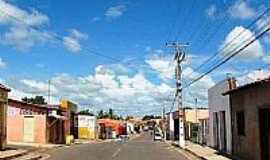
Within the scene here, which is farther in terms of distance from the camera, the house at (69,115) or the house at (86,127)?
the house at (86,127)

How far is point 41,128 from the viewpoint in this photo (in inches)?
2218

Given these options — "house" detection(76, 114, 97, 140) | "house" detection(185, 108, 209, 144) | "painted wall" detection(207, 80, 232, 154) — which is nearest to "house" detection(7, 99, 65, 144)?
"house" detection(185, 108, 209, 144)

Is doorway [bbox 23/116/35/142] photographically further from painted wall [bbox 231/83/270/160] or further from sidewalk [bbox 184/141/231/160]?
painted wall [bbox 231/83/270/160]

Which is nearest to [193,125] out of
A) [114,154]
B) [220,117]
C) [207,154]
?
[220,117]

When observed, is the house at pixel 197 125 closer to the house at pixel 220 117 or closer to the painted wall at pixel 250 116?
the house at pixel 220 117

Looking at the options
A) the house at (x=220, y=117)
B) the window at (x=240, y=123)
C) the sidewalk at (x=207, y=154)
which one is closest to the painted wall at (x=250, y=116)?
the window at (x=240, y=123)

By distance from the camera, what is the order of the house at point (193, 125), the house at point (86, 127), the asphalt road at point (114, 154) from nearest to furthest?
the asphalt road at point (114, 154), the house at point (193, 125), the house at point (86, 127)

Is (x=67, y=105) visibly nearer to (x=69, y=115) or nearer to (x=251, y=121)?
(x=69, y=115)

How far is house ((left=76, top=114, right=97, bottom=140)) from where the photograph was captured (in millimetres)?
95075

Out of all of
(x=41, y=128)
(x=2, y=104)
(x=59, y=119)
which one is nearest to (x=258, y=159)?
(x=2, y=104)

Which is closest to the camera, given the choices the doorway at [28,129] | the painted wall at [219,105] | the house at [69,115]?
the painted wall at [219,105]

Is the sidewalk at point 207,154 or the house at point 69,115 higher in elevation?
the house at point 69,115

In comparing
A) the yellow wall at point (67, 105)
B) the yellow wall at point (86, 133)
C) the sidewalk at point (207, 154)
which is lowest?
the sidewalk at point (207, 154)

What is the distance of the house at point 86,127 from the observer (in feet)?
312
